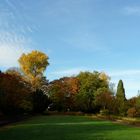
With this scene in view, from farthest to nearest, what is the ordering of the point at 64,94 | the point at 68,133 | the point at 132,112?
the point at 64,94 → the point at 132,112 → the point at 68,133

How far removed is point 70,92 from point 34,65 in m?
11.6

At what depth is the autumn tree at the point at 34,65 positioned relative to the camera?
285 ft

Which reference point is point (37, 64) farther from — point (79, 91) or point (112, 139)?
point (112, 139)

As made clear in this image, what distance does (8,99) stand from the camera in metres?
57.5

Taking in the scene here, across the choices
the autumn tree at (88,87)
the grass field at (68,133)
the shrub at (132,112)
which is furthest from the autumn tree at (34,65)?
the grass field at (68,133)

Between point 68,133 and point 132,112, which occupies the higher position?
point 132,112

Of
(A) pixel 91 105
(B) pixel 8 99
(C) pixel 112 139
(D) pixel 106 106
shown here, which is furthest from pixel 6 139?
(A) pixel 91 105

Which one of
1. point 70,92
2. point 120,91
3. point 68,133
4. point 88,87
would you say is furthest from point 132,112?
point 68,133

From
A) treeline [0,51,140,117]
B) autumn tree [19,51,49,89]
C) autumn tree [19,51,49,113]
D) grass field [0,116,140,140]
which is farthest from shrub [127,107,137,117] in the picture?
grass field [0,116,140,140]

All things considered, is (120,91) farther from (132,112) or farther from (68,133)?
(68,133)

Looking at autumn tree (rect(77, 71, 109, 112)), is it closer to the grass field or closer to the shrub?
the shrub

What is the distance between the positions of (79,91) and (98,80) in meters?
5.15

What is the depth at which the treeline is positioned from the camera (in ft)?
259

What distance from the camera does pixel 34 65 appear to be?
288 ft
